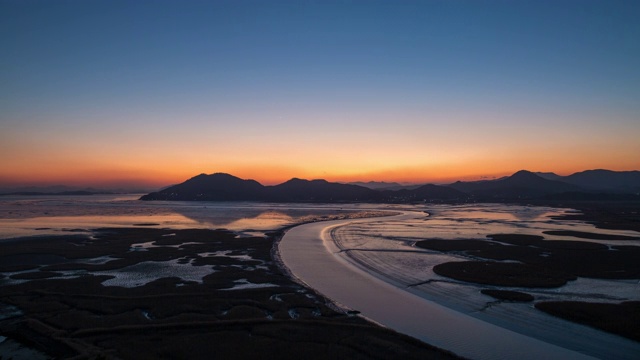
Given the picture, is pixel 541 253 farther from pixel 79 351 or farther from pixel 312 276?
pixel 79 351

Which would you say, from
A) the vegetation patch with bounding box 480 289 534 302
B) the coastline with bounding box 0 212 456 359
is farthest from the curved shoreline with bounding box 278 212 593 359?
the vegetation patch with bounding box 480 289 534 302

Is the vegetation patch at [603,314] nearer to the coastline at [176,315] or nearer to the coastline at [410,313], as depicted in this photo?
the coastline at [410,313]

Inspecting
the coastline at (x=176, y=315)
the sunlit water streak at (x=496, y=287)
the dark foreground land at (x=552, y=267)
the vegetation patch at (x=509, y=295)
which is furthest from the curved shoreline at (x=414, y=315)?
the dark foreground land at (x=552, y=267)

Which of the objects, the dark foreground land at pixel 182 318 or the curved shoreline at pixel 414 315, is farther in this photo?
the curved shoreline at pixel 414 315

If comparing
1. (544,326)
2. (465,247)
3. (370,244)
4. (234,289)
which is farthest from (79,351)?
(465,247)

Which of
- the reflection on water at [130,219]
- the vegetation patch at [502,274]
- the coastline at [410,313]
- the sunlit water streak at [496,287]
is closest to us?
the coastline at [410,313]

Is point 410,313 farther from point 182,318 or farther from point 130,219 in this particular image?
point 130,219
